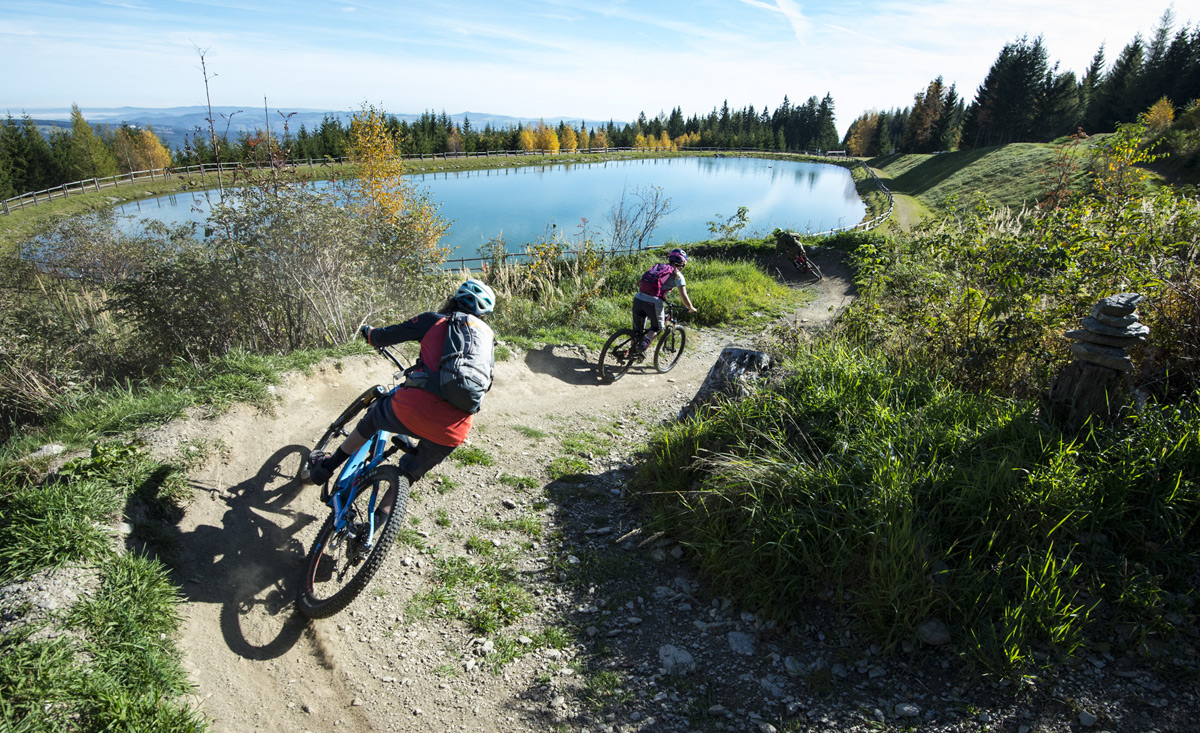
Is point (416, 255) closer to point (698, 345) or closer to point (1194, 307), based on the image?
point (698, 345)

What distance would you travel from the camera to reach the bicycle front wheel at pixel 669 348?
9.52 meters

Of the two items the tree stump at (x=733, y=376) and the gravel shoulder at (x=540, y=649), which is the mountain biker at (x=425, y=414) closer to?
the gravel shoulder at (x=540, y=649)

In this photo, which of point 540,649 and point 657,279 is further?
point 657,279

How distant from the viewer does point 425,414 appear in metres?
3.82

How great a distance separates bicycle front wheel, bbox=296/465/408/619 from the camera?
3.53 m

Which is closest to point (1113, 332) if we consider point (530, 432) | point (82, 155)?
point (530, 432)

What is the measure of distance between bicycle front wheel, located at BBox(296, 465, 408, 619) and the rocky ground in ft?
0.63

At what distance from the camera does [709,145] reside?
122625mm

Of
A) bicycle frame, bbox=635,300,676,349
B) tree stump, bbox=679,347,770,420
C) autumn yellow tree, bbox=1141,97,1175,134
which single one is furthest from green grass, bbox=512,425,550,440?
autumn yellow tree, bbox=1141,97,1175,134

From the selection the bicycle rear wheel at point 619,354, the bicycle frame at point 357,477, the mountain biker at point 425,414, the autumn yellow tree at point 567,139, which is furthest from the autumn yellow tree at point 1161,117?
the autumn yellow tree at point 567,139

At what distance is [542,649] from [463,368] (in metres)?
1.98

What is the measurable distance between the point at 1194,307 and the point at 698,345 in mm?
7401

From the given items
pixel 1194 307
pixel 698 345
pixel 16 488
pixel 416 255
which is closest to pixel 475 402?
pixel 16 488

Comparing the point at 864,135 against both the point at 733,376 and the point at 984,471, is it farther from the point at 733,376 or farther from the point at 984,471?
the point at 984,471
